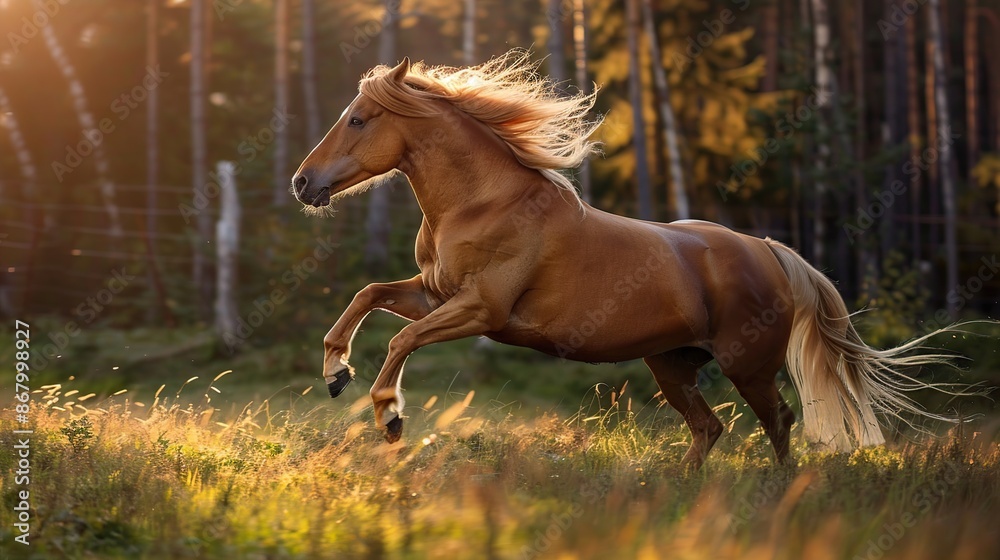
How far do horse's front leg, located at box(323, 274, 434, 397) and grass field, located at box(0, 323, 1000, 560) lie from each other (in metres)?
0.42

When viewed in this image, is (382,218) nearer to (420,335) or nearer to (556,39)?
(556,39)

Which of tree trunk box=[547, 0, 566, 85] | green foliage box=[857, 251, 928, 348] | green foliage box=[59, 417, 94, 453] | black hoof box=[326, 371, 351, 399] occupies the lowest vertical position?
green foliage box=[857, 251, 928, 348]

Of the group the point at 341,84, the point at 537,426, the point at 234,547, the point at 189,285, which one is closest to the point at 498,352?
the point at 189,285

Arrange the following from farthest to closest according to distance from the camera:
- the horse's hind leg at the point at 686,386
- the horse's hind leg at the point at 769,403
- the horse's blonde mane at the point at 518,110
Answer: the horse's hind leg at the point at 686,386
the horse's hind leg at the point at 769,403
the horse's blonde mane at the point at 518,110

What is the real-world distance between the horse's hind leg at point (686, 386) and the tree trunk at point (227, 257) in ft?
28.3

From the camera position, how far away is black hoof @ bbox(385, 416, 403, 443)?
18.0ft

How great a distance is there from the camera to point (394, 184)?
71.0ft

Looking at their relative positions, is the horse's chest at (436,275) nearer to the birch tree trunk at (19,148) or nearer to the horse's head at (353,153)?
the horse's head at (353,153)

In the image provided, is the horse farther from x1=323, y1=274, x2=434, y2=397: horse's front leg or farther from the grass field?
the grass field

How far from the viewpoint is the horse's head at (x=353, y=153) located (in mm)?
5629

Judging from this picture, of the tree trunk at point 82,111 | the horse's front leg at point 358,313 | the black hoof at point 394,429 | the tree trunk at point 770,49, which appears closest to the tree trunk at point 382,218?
the tree trunk at point 82,111

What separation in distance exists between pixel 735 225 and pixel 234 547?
2005 centimetres

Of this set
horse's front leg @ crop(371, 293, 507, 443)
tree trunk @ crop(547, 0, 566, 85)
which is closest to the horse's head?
horse's front leg @ crop(371, 293, 507, 443)

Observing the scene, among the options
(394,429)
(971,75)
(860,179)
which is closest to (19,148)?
(860,179)
